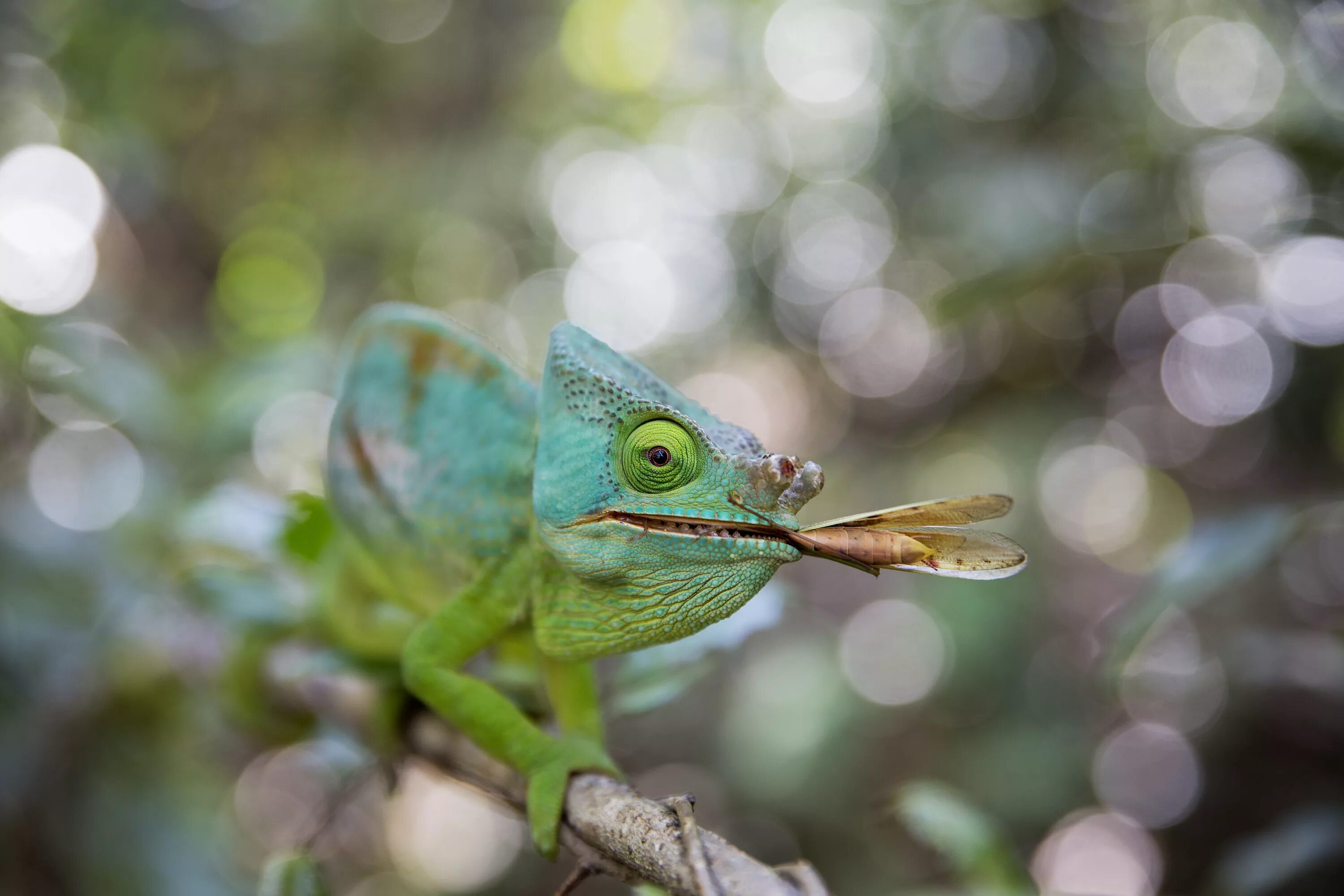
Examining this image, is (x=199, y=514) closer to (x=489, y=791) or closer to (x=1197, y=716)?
(x=489, y=791)

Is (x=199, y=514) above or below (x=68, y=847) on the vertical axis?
above

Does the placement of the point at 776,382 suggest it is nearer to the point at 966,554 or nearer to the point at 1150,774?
the point at 1150,774

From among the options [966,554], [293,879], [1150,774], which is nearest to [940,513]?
[966,554]

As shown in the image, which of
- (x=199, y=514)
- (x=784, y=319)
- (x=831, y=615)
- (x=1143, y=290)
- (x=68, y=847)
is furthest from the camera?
(x=784, y=319)

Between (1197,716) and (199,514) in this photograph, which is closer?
(199,514)

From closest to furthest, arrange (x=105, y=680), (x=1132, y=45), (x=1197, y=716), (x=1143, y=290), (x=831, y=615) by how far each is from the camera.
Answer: (x=105, y=680)
(x=1197, y=716)
(x=1132, y=45)
(x=1143, y=290)
(x=831, y=615)

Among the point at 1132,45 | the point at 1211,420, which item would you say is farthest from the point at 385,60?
the point at 1211,420

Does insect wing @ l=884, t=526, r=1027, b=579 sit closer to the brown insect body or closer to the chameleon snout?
the brown insect body

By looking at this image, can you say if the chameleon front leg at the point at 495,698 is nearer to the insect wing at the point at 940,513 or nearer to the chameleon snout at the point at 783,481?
the chameleon snout at the point at 783,481
